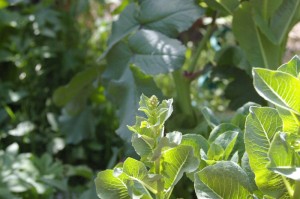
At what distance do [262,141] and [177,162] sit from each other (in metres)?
0.11

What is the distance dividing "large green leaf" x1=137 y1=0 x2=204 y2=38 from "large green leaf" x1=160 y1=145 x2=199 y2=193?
2.11 feet

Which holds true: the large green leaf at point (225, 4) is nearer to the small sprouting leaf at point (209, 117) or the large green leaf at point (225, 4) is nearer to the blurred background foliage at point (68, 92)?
the blurred background foliage at point (68, 92)

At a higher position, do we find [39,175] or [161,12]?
[161,12]

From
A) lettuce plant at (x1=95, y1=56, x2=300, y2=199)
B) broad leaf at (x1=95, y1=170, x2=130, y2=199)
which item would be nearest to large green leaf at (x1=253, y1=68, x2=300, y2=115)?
lettuce plant at (x1=95, y1=56, x2=300, y2=199)

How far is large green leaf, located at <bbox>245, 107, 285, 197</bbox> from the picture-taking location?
2.33ft

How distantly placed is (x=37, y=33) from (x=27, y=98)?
34 centimetres

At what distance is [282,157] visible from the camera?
0.65 m

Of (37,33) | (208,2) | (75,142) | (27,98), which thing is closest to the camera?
(208,2)

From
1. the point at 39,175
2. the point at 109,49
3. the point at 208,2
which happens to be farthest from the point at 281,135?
the point at 39,175

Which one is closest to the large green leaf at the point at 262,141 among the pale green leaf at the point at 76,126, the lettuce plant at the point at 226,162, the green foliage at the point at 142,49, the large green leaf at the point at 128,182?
the lettuce plant at the point at 226,162

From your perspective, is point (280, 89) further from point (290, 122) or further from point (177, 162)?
point (177, 162)

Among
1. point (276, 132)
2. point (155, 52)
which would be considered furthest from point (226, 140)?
point (155, 52)

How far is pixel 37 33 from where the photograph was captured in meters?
2.42

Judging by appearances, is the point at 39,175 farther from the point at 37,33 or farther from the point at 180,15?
the point at 37,33
